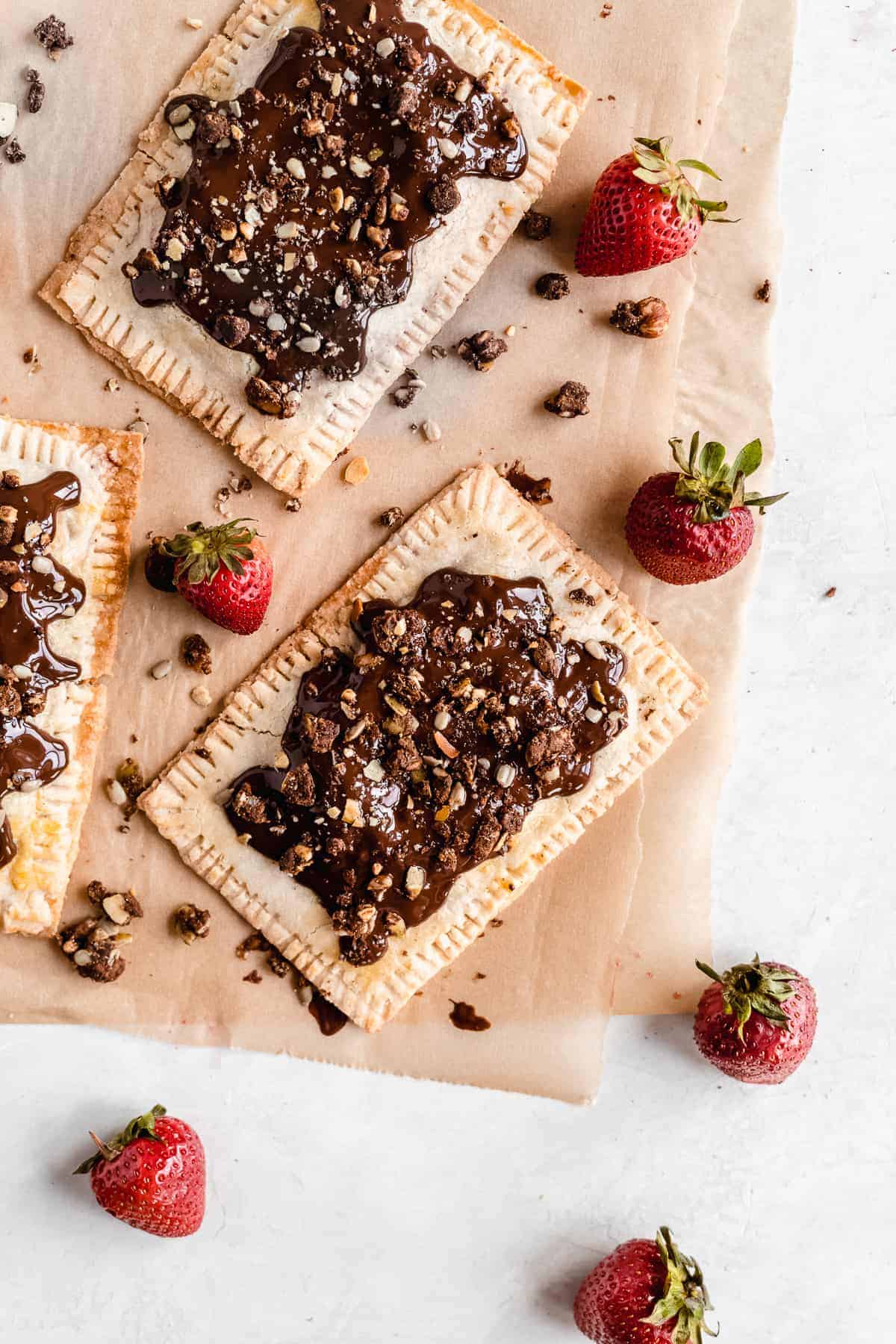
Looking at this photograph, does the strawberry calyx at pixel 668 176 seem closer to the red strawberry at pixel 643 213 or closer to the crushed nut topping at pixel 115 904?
the red strawberry at pixel 643 213

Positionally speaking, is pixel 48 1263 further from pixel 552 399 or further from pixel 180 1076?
pixel 552 399

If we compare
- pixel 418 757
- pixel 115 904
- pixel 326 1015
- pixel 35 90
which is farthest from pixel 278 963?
pixel 35 90

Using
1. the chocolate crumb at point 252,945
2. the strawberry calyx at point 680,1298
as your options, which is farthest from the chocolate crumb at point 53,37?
the strawberry calyx at point 680,1298

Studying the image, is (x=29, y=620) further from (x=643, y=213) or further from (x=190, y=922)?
(x=643, y=213)

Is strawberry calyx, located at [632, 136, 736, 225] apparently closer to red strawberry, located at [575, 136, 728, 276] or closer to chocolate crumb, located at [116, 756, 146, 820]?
red strawberry, located at [575, 136, 728, 276]

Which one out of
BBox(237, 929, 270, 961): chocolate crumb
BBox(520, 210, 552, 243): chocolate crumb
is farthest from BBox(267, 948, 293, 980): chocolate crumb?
BBox(520, 210, 552, 243): chocolate crumb

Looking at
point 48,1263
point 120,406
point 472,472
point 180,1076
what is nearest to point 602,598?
point 472,472
